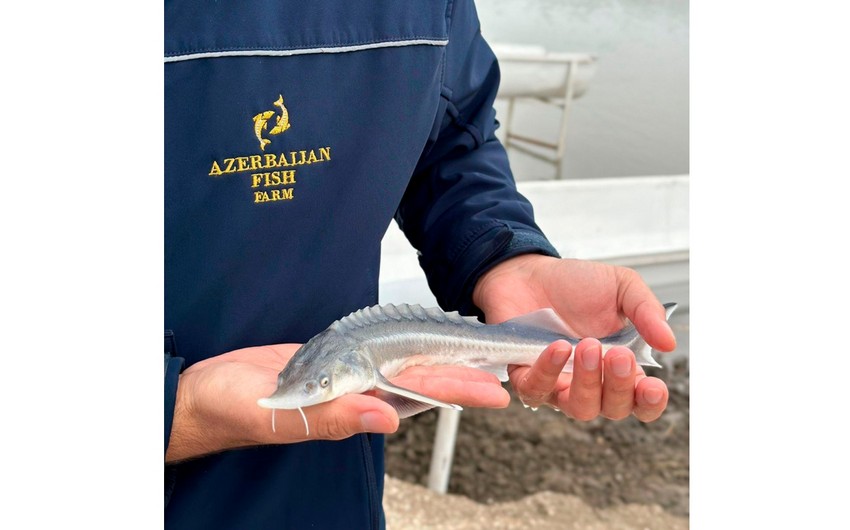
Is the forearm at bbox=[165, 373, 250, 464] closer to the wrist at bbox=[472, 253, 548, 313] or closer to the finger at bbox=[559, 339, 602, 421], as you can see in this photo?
the finger at bbox=[559, 339, 602, 421]

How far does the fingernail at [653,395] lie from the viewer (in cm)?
99

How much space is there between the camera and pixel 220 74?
3.23ft

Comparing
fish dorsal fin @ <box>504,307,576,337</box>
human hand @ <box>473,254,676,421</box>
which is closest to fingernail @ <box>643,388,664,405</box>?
human hand @ <box>473,254,676,421</box>

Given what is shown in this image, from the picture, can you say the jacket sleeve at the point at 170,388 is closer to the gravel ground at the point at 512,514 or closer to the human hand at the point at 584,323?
the human hand at the point at 584,323

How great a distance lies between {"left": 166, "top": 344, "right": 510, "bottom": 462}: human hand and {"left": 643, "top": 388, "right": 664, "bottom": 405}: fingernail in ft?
0.55

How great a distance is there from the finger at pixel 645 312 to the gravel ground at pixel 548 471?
1898 mm

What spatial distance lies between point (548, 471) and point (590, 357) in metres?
2.53

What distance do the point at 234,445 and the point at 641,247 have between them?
281 centimetres

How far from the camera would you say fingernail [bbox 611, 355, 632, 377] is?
956 mm

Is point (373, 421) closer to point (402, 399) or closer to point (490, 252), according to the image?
point (402, 399)

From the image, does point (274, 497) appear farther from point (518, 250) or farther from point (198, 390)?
point (518, 250)

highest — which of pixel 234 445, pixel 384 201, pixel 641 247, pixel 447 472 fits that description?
pixel 384 201


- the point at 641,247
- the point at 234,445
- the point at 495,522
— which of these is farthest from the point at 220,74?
the point at 641,247

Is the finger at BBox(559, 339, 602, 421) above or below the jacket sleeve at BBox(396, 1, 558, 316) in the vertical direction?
below
